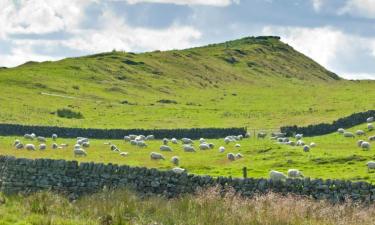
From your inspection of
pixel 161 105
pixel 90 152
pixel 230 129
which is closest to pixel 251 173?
pixel 90 152

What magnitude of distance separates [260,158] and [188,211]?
795 inches

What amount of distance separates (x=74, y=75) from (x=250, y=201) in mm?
106356

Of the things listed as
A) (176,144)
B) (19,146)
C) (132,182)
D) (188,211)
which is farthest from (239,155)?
(188,211)

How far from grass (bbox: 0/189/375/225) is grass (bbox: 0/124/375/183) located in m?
8.28

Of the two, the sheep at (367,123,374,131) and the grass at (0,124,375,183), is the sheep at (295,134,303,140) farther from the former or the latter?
the sheep at (367,123,374,131)

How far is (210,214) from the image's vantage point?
66.5ft

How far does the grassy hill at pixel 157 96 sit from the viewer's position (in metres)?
78.7

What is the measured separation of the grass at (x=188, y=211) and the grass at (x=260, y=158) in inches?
326

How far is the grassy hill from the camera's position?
7869cm

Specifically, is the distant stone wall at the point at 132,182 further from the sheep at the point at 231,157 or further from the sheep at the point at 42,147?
the sheep at the point at 42,147

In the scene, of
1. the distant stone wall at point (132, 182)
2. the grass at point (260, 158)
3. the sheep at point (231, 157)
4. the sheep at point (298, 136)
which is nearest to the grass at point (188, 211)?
the distant stone wall at point (132, 182)

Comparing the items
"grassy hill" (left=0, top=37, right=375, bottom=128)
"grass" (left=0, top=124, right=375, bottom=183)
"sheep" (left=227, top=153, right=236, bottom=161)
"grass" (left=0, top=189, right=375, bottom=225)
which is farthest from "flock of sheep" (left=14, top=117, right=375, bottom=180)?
"grass" (left=0, top=189, right=375, bottom=225)

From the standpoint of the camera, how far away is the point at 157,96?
377ft

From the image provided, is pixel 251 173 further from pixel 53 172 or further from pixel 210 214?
pixel 210 214
